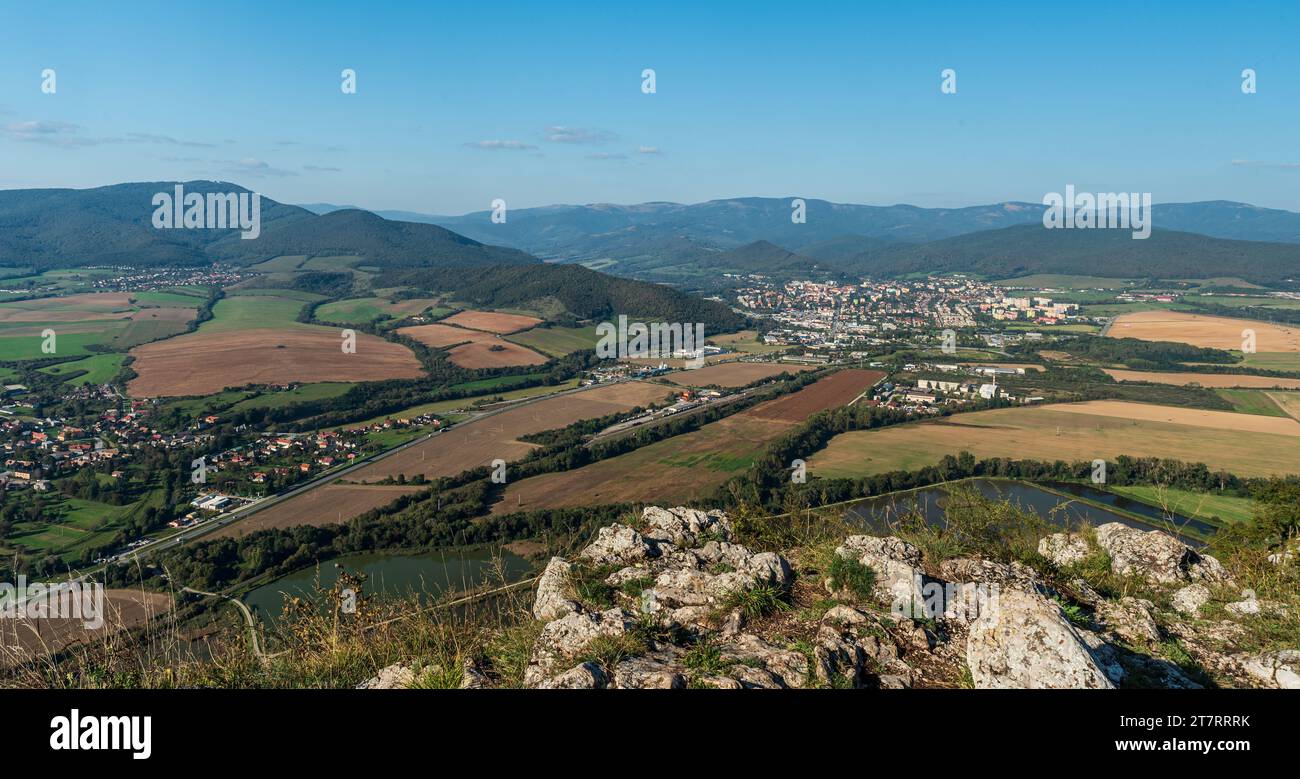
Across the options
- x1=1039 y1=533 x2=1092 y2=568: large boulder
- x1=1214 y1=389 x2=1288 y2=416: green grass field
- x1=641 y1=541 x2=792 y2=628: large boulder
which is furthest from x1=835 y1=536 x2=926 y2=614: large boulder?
x1=1214 y1=389 x2=1288 y2=416: green grass field

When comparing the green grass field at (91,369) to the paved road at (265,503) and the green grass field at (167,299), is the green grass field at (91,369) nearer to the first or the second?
the paved road at (265,503)

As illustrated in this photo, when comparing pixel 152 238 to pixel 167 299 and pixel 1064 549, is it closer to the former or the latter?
pixel 167 299

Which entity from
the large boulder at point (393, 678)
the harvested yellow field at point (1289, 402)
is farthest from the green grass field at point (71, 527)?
the harvested yellow field at point (1289, 402)

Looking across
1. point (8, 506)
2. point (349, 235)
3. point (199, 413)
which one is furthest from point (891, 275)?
point (8, 506)

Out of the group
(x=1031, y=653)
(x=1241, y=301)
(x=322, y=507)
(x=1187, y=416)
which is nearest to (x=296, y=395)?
(x=322, y=507)

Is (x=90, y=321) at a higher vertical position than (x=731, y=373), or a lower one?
higher
